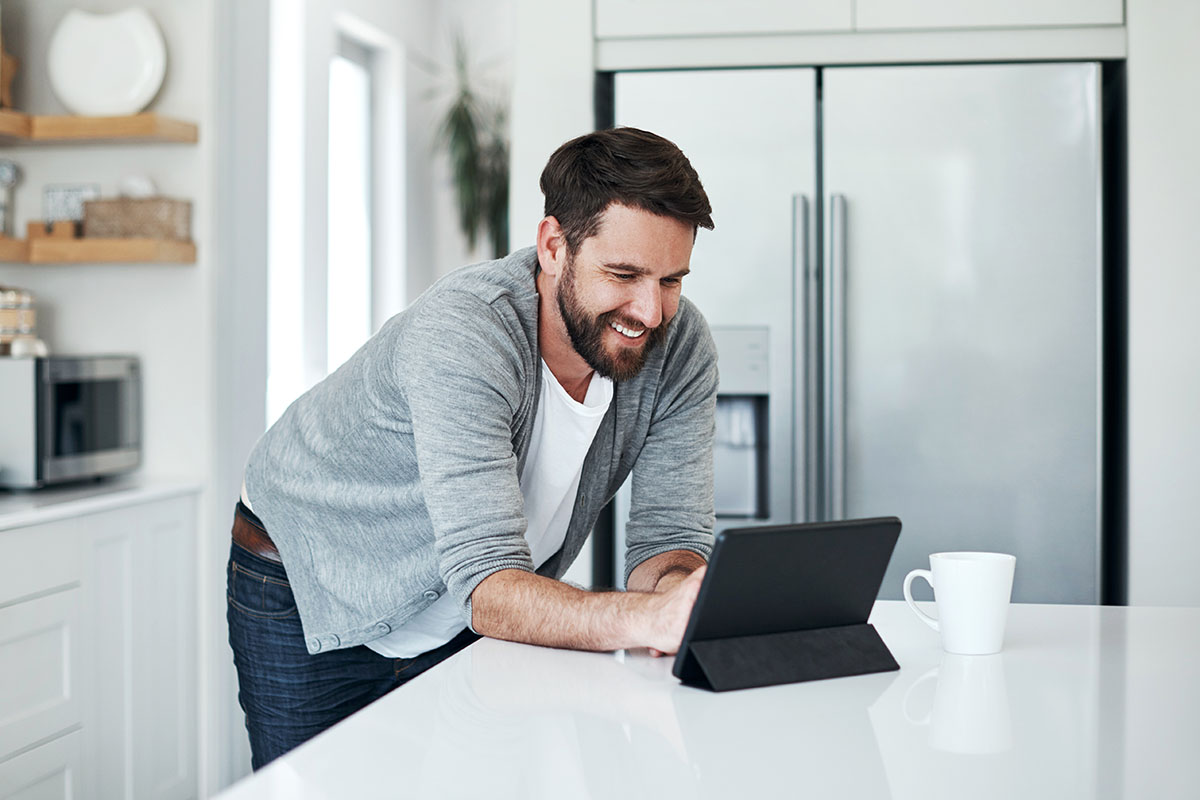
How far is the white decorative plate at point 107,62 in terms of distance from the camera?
2.92m

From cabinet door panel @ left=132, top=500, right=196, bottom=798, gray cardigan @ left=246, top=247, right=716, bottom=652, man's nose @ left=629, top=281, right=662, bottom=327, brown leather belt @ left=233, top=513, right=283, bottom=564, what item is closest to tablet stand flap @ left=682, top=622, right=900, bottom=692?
gray cardigan @ left=246, top=247, right=716, bottom=652

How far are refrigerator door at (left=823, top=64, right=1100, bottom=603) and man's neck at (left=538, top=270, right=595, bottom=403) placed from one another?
1.23m

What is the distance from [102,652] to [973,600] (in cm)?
209

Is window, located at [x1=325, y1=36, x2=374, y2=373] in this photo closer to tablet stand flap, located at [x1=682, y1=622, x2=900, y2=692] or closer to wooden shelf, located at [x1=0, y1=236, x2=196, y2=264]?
wooden shelf, located at [x1=0, y1=236, x2=196, y2=264]

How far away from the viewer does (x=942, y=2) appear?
262cm

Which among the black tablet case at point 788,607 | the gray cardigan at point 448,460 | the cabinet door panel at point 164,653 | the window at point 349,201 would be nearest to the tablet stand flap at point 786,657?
the black tablet case at point 788,607

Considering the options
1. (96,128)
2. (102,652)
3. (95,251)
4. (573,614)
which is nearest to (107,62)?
(96,128)

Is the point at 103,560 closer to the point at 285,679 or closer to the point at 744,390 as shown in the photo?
the point at 285,679

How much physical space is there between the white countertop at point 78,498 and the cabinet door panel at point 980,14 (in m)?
1.98

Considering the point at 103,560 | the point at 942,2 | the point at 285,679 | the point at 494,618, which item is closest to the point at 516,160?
the point at 942,2

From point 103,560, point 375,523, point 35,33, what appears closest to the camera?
point 375,523

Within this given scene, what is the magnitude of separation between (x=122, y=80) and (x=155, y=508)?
109 centimetres

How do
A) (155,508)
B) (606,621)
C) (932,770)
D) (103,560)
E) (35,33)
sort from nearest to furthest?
(932,770) < (606,621) < (103,560) < (155,508) < (35,33)

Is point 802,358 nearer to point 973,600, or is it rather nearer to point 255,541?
point 255,541
